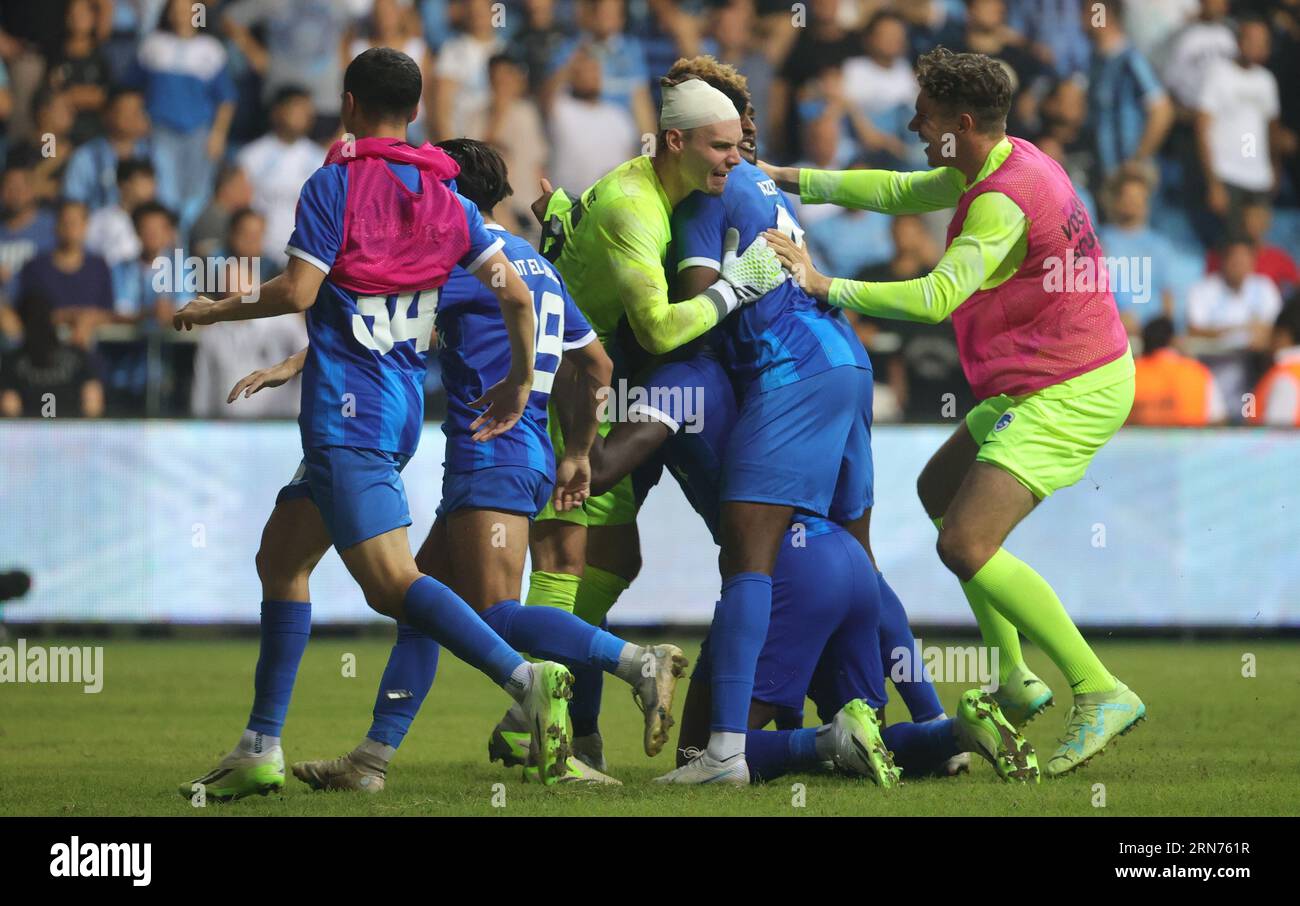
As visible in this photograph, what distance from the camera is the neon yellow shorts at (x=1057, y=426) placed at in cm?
664

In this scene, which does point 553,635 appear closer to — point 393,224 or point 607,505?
point 607,505

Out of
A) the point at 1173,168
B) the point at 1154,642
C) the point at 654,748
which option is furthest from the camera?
the point at 1173,168

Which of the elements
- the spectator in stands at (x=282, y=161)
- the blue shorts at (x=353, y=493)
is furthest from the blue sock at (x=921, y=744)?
the spectator in stands at (x=282, y=161)

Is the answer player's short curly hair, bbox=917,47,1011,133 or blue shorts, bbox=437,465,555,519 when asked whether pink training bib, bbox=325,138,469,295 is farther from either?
player's short curly hair, bbox=917,47,1011,133

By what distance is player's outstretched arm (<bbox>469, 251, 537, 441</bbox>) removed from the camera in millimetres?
5855

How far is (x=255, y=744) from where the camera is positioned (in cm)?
602

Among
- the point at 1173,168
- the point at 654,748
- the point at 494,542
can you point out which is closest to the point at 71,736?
the point at 494,542

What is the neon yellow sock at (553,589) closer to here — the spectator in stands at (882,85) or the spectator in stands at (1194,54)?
the spectator in stands at (882,85)

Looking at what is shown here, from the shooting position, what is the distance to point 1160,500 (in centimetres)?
1184

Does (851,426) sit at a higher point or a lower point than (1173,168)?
lower

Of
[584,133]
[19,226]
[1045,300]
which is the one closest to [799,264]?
[1045,300]

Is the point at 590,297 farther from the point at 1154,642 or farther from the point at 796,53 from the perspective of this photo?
the point at 796,53

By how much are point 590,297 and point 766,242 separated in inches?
30.8
